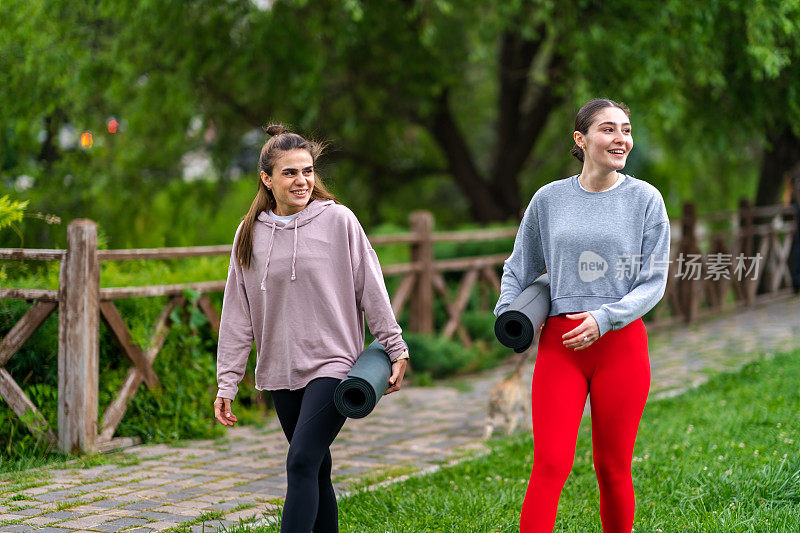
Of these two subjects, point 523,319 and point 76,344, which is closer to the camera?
point 523,319

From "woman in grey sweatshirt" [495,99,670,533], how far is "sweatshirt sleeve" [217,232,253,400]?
1034mm

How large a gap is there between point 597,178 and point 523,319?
2.08 feet

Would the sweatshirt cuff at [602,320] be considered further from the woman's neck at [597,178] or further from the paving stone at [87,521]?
the paving stone at [87,521]

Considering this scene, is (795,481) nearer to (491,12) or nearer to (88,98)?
(491,12)

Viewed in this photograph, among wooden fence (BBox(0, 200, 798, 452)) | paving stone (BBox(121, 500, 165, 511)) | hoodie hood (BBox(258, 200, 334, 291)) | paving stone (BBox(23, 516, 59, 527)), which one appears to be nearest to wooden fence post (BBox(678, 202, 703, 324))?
wooden fence (BBox(0, 200, 798, 452))

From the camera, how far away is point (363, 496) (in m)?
5.14

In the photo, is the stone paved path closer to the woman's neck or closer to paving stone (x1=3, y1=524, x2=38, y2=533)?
paving stone (x1=3, y1=524, x2=38, y2=533)

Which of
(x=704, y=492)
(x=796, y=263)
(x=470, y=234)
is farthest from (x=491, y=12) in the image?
(x=704, y=492)

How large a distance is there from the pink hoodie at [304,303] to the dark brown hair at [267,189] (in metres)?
0.03

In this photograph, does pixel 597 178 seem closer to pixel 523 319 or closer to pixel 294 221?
pixel 523 319

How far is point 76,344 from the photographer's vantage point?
6285 millimetres

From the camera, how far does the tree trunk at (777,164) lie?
16.4 meters

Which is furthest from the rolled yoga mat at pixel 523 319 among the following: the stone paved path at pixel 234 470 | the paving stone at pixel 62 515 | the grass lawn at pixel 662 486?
the paving stone at pixel 62 515

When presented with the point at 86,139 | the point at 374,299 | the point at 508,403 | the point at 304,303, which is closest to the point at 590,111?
the point at 374,299
